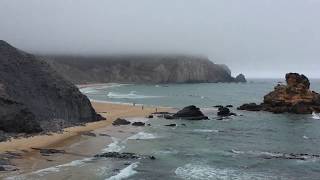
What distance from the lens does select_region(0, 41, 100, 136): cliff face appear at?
44.4 meters

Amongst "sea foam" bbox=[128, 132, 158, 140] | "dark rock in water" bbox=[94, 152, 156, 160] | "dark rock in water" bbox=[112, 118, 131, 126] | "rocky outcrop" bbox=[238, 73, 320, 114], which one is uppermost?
"rocky outcrop" bbox=[238, 73, 320, 114]

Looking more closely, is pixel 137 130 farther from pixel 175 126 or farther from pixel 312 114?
pixel 312 114

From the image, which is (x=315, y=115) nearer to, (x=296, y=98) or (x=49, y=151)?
(x=296, y=98)

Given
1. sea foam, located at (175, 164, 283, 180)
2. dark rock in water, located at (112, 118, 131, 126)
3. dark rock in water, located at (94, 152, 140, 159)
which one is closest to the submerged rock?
dark rock in water, located at (94, 152, 140, 159)

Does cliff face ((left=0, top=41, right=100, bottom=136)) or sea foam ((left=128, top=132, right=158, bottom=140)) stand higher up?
cliff face ((left=0, top=41, right=100, bottom=136))

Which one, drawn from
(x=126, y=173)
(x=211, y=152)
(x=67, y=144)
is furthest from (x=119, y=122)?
(x=126, y=173)

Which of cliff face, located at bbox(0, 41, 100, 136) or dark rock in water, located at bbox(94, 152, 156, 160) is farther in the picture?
cliff face, located at bbox(0, 41, 100, 136)

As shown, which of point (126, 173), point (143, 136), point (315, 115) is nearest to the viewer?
point (126, 173)

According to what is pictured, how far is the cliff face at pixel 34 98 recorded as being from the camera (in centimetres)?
4438

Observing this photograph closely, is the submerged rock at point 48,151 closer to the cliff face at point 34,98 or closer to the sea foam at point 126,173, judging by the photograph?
the cliff face at point 34,98

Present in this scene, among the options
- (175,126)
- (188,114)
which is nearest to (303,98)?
(188,114)

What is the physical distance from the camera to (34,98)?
52.2 m

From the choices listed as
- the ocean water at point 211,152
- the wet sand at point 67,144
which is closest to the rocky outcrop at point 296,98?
the ocean water at point 211,152

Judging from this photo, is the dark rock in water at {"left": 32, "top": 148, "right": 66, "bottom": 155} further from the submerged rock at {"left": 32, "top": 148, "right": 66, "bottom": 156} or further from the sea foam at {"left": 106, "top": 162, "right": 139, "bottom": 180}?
the sea foam at {"left": 106, "top": 162, "right": 139, "bottom": 180}
